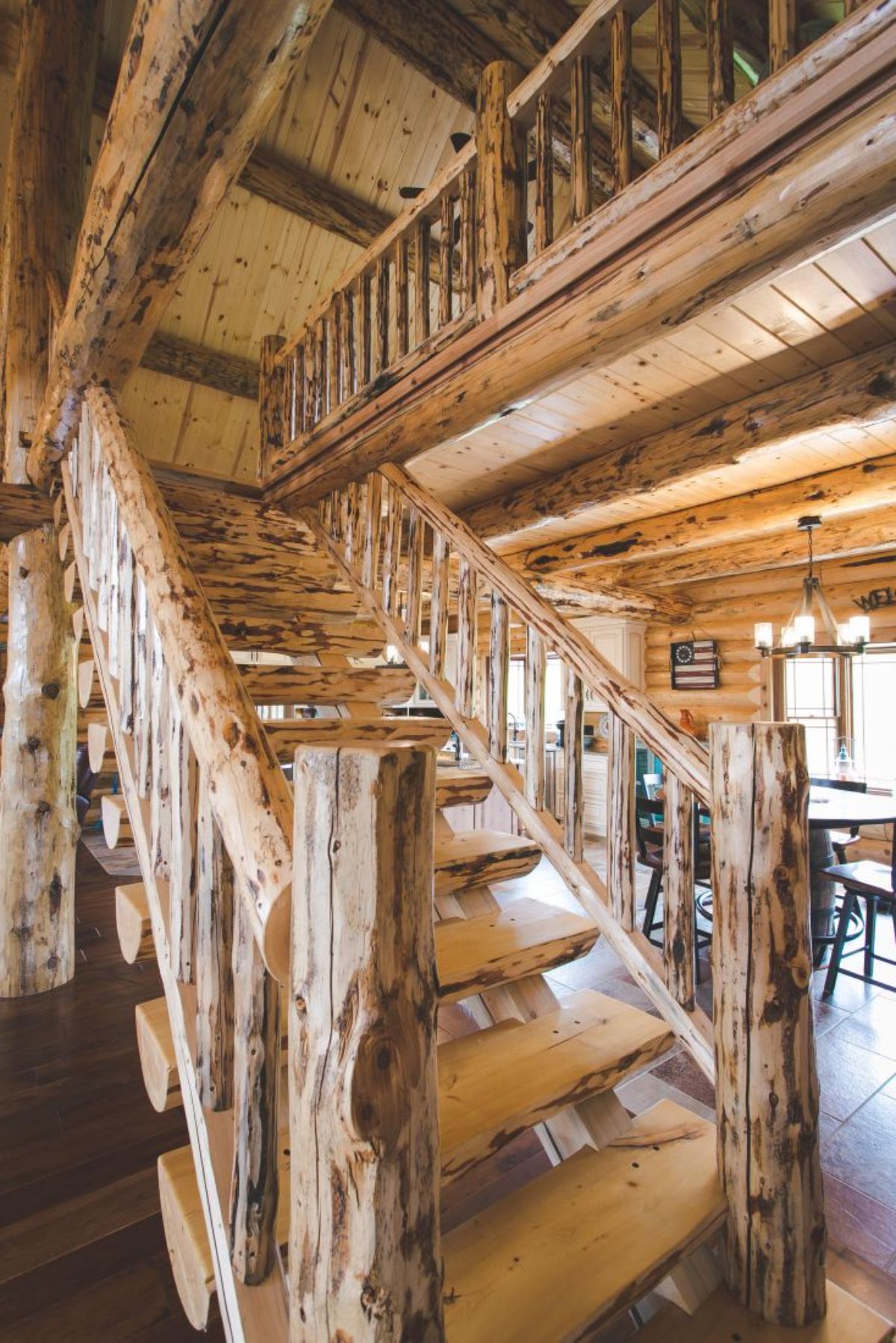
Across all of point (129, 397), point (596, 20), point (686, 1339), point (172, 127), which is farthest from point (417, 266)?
point (129, 397)

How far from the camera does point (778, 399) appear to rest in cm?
291

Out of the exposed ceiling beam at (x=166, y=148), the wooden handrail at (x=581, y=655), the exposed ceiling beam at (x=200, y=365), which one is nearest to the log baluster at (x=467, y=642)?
the wooden handrail at (x=581, y=655)

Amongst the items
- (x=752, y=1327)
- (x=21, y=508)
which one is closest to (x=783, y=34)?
(x=752, y=1327)

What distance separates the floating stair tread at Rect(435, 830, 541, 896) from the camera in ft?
6.86

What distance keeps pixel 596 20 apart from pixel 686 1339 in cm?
336

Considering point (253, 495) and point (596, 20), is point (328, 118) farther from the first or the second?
point (596, 20)

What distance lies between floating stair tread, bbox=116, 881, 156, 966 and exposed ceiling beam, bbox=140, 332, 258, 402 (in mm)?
4503

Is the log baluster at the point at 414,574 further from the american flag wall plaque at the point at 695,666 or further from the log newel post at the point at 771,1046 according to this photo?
the american flag wall plaque at the point at 695,666

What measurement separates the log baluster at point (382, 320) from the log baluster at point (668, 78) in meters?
1.40

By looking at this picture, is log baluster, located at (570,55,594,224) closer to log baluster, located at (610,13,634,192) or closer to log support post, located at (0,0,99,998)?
log baluster, located at (610,13,634,192)

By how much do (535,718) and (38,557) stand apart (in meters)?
2.99

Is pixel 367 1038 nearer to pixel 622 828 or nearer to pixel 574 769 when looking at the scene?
pixel 622 828

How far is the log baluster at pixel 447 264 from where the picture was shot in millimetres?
2389

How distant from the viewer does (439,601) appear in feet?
8.96
